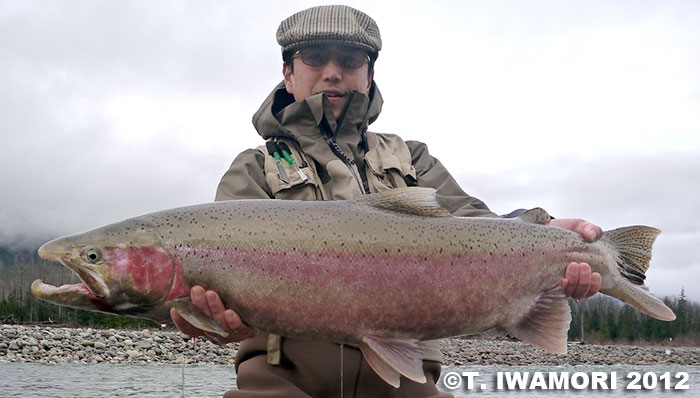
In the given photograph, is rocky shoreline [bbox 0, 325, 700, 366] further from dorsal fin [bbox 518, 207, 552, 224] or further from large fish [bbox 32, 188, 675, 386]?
large fish [bbox 32, 188, 675, 386]

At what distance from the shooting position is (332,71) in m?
3.61

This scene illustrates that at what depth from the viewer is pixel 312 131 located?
3.54 meters

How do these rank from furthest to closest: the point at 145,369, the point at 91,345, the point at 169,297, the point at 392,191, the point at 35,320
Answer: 1. the point at 35,320
2. the point at 91,345
3. the point at 145,369
4. the point at 392,191
5. the point at 169,297

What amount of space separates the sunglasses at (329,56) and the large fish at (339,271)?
1058 millimetres

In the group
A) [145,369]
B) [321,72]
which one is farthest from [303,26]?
[145,369]

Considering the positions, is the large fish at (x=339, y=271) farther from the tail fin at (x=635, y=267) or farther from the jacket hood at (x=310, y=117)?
the jacket hood at (x=310, y=117)

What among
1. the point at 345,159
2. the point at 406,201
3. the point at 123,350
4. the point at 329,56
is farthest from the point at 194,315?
the point at 123,350

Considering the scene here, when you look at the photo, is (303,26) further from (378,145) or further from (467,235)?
(467,235)

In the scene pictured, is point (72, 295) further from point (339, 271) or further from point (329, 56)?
point (329, 56)

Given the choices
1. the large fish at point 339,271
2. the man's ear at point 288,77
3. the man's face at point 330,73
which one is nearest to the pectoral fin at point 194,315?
the large fish at point 339,271

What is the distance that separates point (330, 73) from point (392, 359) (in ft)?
5.36

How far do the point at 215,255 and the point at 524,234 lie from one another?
1349 mm

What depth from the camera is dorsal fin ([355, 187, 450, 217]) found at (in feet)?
9.50

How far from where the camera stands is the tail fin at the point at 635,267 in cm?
305
